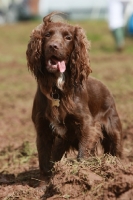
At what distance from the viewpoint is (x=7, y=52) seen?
20969mm

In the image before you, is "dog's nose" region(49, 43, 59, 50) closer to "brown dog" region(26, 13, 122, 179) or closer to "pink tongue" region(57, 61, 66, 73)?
"brown dog" region(26, 13, 122, 179)

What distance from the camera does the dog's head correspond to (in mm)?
6172

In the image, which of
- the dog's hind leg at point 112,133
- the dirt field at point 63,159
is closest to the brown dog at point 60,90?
the dog's hind leg at point 112,133

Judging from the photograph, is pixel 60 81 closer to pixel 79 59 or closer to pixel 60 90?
pixel 60 90

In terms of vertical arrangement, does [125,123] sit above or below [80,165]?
below

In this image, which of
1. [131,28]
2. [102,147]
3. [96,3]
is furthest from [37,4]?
[102,147]

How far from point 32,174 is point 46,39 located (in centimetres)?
178

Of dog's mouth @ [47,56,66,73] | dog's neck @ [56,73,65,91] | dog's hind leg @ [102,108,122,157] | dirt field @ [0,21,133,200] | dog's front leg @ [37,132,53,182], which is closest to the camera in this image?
dirt field @ [0,21,133,200]

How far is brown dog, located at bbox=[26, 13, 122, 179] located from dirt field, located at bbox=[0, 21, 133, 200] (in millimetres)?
522

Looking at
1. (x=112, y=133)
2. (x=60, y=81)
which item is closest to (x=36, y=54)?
(x=60, y=81)

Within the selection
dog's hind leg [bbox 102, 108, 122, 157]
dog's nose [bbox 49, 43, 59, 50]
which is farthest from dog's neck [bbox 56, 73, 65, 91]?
dog's hind leg [bbox 102, 108, 122, 157]

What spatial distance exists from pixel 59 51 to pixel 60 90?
470 millimetres

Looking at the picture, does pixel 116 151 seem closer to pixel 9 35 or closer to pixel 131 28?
pixel 131 28

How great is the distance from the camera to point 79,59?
20.7 ft
